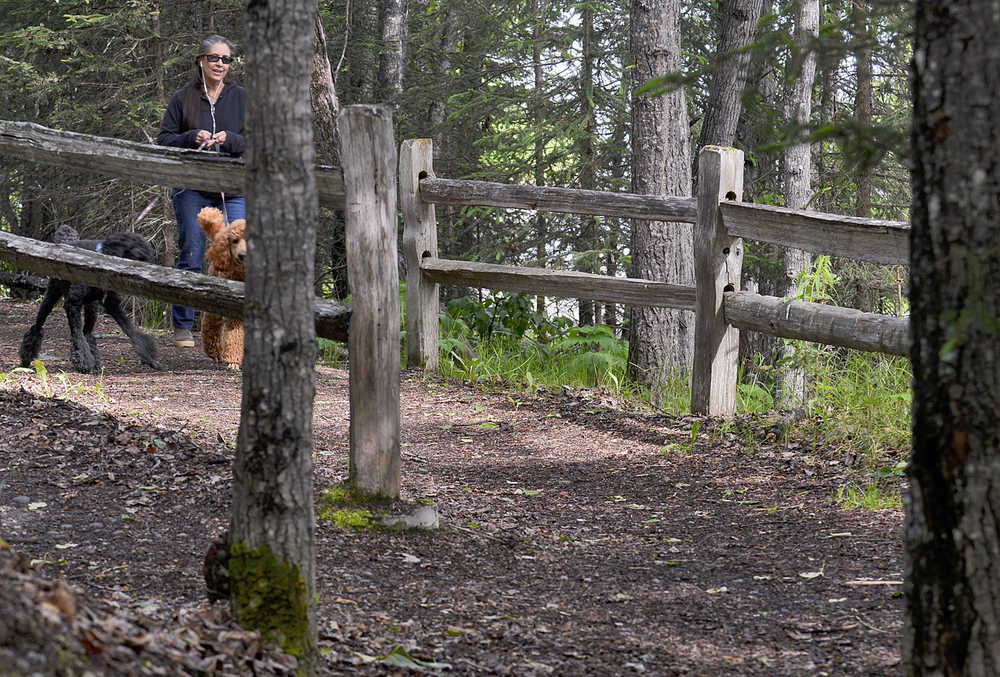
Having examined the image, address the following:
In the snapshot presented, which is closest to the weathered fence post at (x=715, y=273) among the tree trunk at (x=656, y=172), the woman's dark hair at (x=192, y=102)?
the tree trunk at (x=656, y=172)

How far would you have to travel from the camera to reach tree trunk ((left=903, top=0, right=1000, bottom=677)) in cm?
188

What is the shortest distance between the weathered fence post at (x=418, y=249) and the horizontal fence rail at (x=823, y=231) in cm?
270

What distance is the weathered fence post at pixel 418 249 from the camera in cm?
804

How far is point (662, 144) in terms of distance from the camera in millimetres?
7770

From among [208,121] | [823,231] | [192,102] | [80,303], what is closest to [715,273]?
[823,231]

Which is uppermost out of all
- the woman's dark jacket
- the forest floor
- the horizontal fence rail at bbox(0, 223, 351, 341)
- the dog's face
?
the woman's dark jacket

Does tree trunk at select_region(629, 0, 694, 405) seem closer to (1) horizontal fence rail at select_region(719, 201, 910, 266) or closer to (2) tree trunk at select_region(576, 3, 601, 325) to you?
(1) horizontal fence rail at select_region(719, 201, 910, 266)

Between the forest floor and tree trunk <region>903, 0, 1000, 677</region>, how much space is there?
995 mm

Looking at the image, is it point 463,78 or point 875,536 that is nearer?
point 875,536

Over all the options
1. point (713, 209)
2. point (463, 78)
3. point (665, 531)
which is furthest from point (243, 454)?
point (463, 78)

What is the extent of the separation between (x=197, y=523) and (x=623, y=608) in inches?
71.8

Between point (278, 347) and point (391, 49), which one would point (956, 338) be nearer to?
point (278, 347)

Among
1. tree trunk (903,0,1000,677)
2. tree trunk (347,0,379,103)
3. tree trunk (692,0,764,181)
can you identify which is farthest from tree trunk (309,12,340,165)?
tree trunk (903,0,1000,677)

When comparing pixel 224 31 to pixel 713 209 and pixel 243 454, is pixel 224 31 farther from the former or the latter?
pixel 243 454
